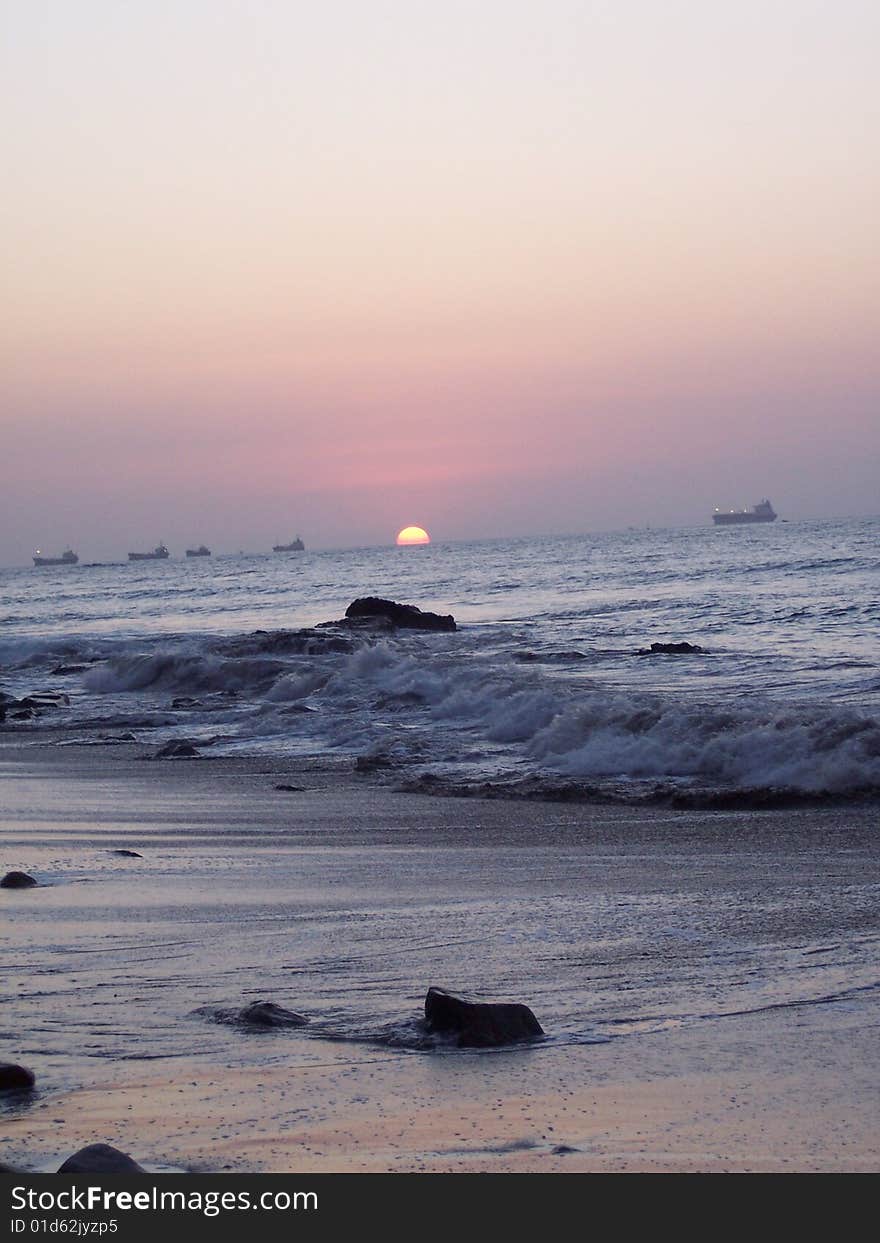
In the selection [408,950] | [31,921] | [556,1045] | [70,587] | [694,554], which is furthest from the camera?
[70,587]

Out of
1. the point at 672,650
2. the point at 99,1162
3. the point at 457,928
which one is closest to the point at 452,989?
the point at 457,928

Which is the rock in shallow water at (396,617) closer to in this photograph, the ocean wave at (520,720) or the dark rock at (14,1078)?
the ocean wave at (520,720)

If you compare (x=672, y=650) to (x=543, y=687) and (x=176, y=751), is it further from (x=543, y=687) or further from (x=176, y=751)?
(x=176, y=751)

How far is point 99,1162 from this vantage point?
10.8 feet

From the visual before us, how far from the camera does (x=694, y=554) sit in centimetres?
8238

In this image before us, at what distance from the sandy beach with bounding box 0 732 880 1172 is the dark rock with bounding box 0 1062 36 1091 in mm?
43

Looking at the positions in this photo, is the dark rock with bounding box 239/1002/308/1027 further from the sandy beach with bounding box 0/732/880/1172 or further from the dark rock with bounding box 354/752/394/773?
the dark rock with bounding box 354/752/394/773

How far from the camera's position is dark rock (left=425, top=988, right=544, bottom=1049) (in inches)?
176

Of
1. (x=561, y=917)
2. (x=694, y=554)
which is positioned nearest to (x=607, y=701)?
(x=561, y=917)

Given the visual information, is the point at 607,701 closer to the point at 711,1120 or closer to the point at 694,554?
the point at 711,1120

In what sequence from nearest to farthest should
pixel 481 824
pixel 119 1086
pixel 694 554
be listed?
pixel 119 1086
pixel 481 824
pixel 694 554

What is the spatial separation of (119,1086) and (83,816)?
22.9ft

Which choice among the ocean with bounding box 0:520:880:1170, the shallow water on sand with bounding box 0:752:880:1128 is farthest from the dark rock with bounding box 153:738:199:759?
the shallow water on sand with bounding box 0:752:880:1128

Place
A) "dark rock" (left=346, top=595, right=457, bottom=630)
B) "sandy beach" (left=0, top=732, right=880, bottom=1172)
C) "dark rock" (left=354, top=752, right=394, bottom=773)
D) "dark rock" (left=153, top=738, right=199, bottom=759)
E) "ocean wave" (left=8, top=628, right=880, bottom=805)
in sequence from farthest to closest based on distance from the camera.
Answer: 1. "dark rock" (left=346, top=595, right=457, bottom=630)
2. "dark rock" (left=153, top=738, right=199, bottom=759)
3. "dark rock" (left=354, top=752, right=394, bottom=773)
4. "ocean wave" (left=8, top=628, right=880, bottom=805)
5. "sandy beach" (left=0, top=732, right=880, bottom=1172)
